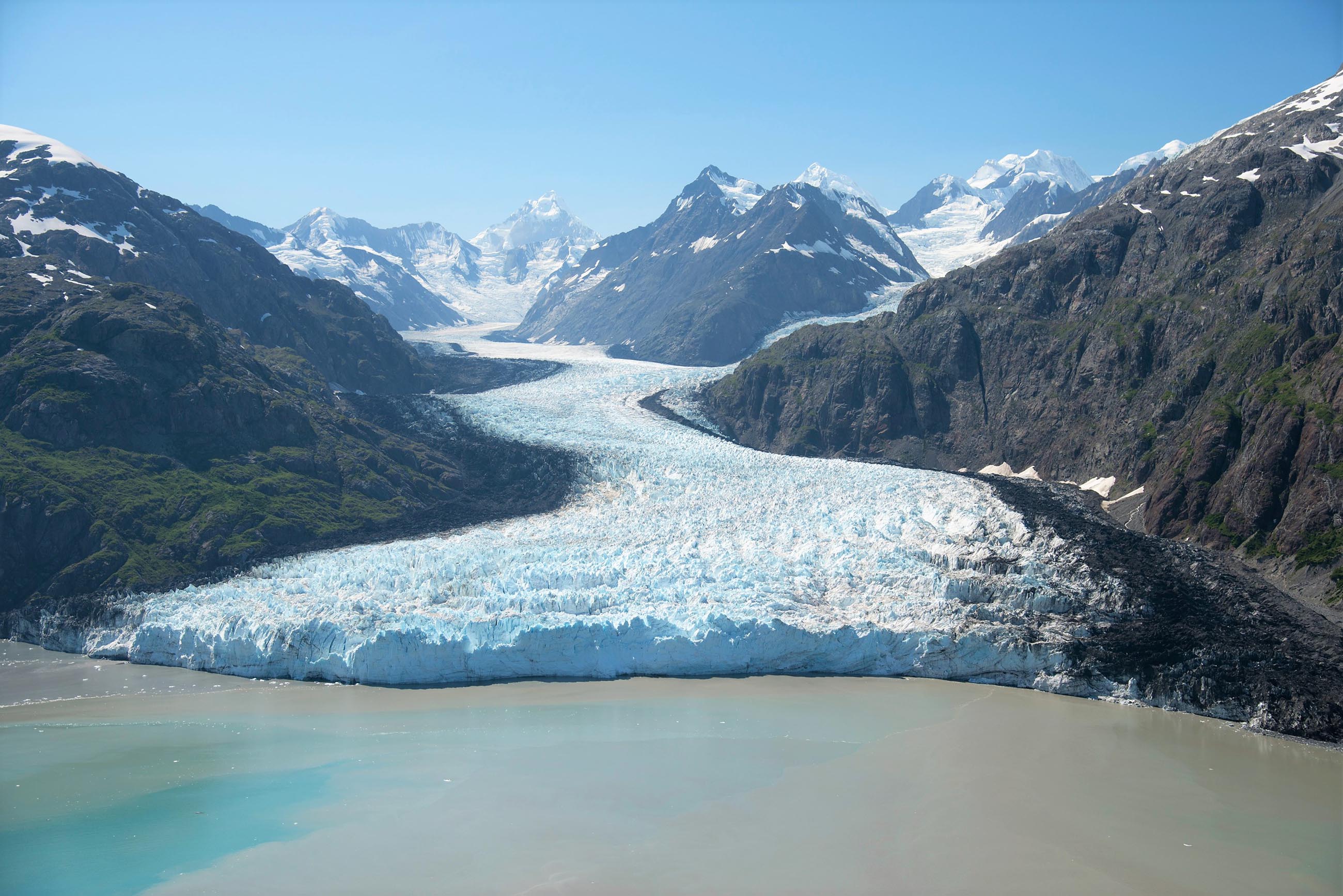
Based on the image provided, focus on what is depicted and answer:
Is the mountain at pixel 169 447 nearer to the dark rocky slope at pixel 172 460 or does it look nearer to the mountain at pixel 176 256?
the dark rocky slope at pixel 172 460

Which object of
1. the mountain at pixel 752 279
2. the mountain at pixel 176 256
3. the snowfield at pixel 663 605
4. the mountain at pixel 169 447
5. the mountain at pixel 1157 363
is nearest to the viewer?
the snowfield at pixel 663 605

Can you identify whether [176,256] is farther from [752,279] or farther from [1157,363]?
[752,279]

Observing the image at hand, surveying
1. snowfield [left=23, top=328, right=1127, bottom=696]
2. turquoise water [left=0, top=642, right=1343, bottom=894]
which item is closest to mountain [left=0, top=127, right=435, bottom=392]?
snowfield [left=23, top=328, right=1127, bottom=696]


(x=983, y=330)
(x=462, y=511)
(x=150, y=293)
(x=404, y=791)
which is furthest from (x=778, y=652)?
(x=150, y=293)

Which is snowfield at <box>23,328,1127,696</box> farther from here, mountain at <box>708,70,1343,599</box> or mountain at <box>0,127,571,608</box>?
mountain at <box>708,70,1343,599</box>

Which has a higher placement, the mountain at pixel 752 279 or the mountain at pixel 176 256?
the mountain at pixel 752 279

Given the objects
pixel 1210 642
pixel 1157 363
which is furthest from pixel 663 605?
pixel 1157 363

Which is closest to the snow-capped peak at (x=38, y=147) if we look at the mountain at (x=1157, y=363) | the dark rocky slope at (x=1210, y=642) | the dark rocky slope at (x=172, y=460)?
the dark rocky slope at (x=172, y=460)
